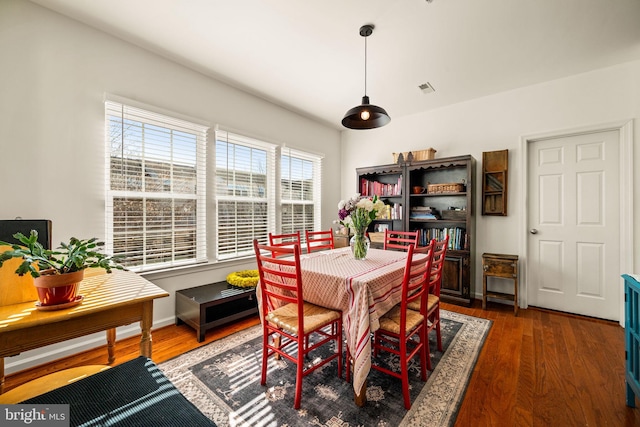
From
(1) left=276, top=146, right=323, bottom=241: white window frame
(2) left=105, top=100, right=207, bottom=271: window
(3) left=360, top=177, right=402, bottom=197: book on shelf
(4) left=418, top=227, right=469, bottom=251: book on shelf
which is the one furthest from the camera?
(3) left=360, top=177, right=402, bottom=197: book on shelf

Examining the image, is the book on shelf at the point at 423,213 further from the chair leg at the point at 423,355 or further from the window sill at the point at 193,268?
the window sill at the point at 193,268

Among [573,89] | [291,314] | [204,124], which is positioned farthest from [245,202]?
[573,89]

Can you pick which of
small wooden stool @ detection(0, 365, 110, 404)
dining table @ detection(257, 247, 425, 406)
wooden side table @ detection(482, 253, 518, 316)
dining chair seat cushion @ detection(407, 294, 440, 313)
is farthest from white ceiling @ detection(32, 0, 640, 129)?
small wooden stool @ detection(0, 365, 110, 404)

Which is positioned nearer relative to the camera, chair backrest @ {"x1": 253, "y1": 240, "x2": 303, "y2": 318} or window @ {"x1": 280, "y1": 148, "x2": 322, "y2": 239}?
chair backrest @ {"x1": 253, "y1": 240, "x2": 303, "y2": 318}

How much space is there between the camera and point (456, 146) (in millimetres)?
3852

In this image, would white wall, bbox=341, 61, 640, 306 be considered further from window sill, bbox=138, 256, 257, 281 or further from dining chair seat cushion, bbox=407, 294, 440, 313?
window sill, bbox=138, 256, 257, 281

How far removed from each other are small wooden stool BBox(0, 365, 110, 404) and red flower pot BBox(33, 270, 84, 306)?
1.01ft

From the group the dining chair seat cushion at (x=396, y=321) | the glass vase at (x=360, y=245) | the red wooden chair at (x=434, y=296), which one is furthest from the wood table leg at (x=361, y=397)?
the glass vase at (x=360, y=245)

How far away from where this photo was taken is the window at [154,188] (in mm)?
2451

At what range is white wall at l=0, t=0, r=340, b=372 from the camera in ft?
6.48

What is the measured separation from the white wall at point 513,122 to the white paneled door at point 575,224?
173mm

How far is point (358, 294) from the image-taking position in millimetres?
1594

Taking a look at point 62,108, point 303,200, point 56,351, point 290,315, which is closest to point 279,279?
point 290,315

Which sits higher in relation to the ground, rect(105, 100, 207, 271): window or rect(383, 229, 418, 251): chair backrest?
rect(105, 100, 207, 271): window
